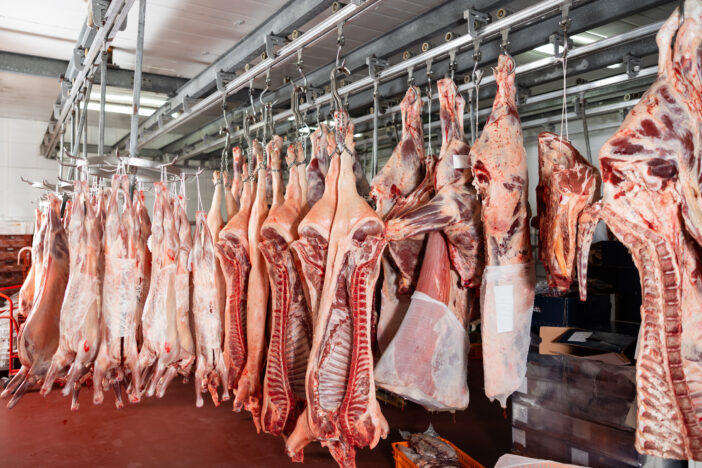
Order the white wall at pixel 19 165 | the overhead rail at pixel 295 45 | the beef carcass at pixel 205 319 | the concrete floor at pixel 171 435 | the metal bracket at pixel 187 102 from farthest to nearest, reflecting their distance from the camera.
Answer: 1. the white wall at pixel 19 165
2. the metal bracket at pixel 187 102
3. the concrete floor at pixel 171 435
4. the beef carcass at pixel 205 319
5. the overhead rail at pixel 295 45

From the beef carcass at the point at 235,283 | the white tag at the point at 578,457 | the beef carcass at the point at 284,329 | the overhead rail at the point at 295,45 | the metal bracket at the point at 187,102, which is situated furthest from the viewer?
the metal bracket at the point at 187,102

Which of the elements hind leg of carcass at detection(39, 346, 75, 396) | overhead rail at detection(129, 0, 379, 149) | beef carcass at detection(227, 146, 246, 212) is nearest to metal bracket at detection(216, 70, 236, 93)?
overhead rail at detection(129, 0, 379, 149)

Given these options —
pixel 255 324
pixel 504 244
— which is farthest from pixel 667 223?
pixel 255 324

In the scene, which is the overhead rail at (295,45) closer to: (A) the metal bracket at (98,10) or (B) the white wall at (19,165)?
(A) the metal bracket at (98,10)

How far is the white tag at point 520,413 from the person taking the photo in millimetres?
3490

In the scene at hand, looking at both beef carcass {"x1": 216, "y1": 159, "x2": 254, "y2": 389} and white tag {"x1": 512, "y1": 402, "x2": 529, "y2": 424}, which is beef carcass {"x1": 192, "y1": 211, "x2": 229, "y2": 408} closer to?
beef carcass {"x1": 216, "y1": 159, "x2": 254, "y2": 389}

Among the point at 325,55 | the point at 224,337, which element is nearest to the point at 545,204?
the point at 224,337

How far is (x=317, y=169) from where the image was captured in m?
3.17

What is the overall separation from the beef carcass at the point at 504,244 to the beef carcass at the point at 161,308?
1.50 m

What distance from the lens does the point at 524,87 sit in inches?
167

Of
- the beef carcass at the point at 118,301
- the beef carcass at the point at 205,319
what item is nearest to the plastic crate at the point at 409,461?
the beef carcass at the point at 205,319

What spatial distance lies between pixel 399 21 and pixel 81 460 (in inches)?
179

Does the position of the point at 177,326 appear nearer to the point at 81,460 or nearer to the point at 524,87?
the point at 81,460

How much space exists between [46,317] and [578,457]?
3121 millimetres
